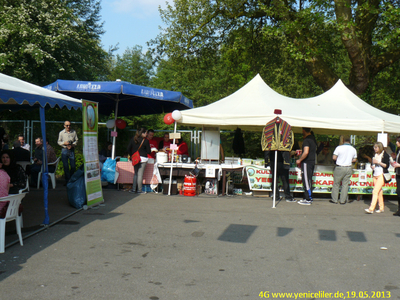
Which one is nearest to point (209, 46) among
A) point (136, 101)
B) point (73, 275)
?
point (136, 101)

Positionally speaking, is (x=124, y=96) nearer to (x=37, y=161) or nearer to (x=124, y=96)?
(x=124, y=96)

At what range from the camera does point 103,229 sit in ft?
23.6

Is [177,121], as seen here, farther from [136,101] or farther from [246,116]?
[136,101]

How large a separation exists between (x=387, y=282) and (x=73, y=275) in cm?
360

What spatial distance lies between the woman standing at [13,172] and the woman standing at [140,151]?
14.4 feet

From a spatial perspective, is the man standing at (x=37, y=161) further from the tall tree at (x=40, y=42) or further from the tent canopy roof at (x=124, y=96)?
the tall tree at (x=40, y=42)

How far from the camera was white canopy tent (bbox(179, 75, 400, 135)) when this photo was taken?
436 inches

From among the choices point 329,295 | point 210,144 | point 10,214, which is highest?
point 210,144

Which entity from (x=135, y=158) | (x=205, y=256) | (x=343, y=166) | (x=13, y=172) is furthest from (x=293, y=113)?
(x=13, y=172)

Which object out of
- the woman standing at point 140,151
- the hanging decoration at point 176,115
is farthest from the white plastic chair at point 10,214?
the hanging decoration at point 176,115

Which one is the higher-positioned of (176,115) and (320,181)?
A: (176,115)

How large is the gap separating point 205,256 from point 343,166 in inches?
253

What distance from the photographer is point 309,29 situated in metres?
17.3

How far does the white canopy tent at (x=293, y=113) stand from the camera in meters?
11.1
